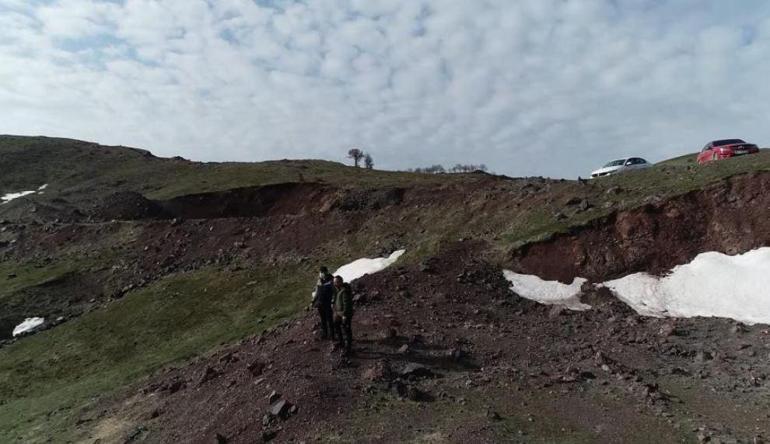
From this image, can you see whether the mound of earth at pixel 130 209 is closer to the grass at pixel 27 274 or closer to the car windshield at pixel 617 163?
the grass at pixel 27 274

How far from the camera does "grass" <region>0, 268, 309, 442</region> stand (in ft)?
73.9

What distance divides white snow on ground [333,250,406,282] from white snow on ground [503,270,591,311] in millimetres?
7072

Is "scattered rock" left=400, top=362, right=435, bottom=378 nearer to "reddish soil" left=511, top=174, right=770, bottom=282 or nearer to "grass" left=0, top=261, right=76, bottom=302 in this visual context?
"reddish soil" left=511, top=174, right=770, bottom=282

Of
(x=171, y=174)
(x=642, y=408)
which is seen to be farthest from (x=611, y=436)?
(x=171, y=174)

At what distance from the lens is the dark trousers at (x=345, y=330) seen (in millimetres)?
16969

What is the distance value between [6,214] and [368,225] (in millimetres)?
41855

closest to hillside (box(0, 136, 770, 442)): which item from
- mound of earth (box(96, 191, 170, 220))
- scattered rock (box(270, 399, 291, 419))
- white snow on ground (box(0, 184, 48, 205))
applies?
scattered rock (box(270, 399, 291, 419))

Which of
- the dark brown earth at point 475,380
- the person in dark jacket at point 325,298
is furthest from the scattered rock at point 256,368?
the person in dark jacket at point 325,298

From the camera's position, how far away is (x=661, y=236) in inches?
980

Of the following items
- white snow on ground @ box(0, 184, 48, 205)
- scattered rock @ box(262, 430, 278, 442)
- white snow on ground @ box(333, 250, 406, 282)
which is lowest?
scattered rock @ box(262, 430, 278, 442)

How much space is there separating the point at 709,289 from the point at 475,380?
11.5 m

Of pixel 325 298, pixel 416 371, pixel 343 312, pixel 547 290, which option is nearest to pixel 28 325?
pixel 325 298

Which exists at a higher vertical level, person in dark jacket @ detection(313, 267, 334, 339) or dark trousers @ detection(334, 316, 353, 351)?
person in dark jacket @ detection(313, 267, 334, 339)

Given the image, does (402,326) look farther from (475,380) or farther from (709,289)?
(709,289)
